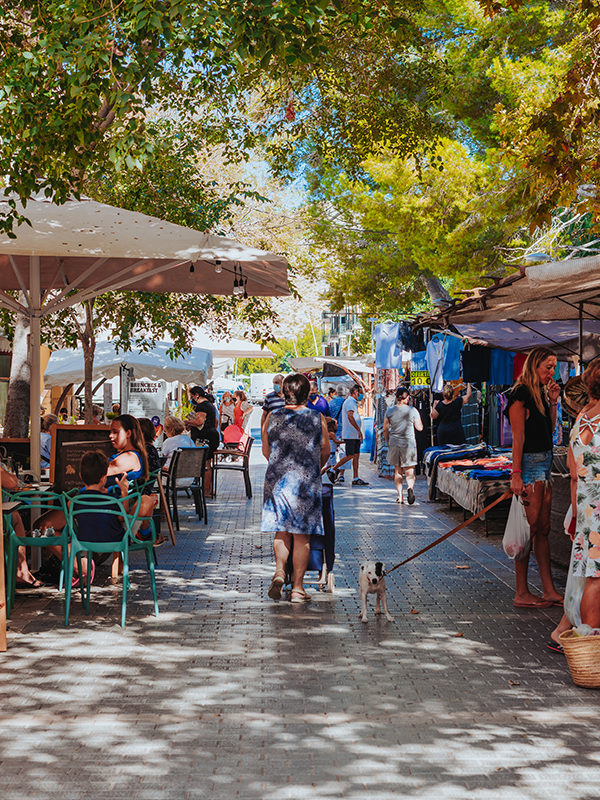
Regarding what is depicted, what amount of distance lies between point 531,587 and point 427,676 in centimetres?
280

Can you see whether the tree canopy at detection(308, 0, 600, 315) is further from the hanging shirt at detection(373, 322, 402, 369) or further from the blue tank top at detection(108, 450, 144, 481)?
the blue tank top at detection(108, 450, 144, 481)

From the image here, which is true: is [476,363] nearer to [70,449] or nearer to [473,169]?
[473,169]

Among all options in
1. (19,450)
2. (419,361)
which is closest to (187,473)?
(19,450)

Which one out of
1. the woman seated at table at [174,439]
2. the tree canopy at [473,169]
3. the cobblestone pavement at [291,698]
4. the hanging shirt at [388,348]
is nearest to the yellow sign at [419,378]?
the tree canopy at [473,169]

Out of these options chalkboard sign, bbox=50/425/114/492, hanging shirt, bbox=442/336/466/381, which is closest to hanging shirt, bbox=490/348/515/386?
hanging shirt, bbox=442/336/466/381

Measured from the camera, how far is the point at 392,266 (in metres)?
27.8

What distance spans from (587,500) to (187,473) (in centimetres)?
737

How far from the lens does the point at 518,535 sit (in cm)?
752

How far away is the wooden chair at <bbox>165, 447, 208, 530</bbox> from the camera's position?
12.2 m

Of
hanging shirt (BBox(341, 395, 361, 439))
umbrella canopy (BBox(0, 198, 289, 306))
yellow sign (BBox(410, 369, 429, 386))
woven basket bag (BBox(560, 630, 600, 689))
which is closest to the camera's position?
woven basket bag (BBox(560, 630, 600, 689))

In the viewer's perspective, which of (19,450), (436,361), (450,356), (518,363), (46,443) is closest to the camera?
(19,450)

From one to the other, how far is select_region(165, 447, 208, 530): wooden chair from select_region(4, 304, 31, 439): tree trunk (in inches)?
75.7

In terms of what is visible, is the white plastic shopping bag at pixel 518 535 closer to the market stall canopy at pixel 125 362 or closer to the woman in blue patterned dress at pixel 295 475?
the woman in blue patterned dress at pixel 295 475

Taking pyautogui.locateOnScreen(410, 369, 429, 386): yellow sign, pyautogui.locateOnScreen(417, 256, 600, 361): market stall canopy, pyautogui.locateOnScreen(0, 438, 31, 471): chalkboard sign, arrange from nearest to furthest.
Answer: pyautogui.locateOnScreen(417, 256, 600, 361): market stall canopy, pyautogui.locateOnScreen(0, 438, 31, 471): chalkboard sign, pyautogui.locateOnScreen(410, 369, 429, 386): yellow sign
